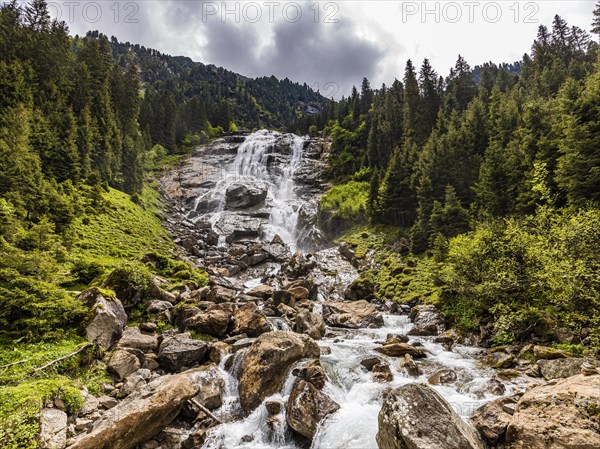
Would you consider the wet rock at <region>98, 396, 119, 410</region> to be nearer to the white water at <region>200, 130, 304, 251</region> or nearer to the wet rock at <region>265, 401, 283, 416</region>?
the wet rock at <region>265, 401, 283, 416</region>

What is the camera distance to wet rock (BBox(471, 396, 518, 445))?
8977mm

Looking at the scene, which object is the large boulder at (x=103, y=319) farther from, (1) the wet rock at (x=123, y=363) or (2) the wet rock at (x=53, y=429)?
(2) the wet rock at (x=53, y=429)

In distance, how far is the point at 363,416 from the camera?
11.5 metres

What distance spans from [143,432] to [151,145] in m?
83.1

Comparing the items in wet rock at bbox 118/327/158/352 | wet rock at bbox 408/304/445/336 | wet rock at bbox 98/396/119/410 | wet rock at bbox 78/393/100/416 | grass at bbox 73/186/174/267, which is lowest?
wet rock at bbox 408/304/445/336

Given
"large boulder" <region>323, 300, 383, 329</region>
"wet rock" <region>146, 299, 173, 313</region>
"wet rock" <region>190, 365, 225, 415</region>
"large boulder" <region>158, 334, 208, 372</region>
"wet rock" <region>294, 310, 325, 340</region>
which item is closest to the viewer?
"wet rock" <region>190, 365, 225, 415</region>

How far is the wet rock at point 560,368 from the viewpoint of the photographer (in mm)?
12559

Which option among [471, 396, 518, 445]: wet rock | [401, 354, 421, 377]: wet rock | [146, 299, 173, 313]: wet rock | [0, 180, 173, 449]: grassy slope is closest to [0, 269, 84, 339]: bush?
[0, 180, 173, 449]: grassy slope

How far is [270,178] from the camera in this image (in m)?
75.2

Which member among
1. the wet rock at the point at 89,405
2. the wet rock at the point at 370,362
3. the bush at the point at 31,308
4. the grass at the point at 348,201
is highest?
the grass at the point at 348,201

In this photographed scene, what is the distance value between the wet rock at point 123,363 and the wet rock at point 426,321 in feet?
61.0

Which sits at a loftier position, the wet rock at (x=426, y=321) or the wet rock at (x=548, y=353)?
the wet rock at (x=548, y=353)

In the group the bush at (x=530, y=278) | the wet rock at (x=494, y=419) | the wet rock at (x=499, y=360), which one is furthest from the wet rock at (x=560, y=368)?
the wet rock at (x=494, y=419)

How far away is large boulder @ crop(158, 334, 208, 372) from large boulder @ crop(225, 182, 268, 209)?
4705cm
